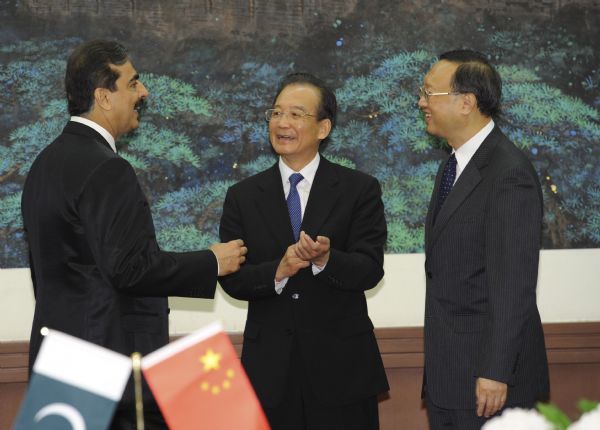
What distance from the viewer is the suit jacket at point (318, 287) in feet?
9.40

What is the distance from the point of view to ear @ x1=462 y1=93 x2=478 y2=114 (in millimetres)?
2748

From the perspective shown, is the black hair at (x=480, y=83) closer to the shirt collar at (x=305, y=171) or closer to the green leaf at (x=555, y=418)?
the shirt collar at (x=305, y=171)

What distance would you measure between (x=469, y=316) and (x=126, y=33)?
214cm

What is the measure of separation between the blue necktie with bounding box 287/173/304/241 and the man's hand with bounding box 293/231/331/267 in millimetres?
269

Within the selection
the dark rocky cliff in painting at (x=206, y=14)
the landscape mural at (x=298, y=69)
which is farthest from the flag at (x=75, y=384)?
the dark rocky cliff in painting at (x=206, y=14)

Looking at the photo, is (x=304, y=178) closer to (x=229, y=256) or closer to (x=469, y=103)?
(x=229, y=256)

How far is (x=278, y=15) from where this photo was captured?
12.7 feet

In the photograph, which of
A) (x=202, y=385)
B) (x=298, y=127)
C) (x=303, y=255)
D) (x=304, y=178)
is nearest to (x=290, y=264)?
(x=303, y=255)

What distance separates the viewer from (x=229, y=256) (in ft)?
8.83

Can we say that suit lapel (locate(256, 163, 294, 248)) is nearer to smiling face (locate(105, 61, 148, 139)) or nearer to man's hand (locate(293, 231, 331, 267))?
man's hand (locate(293, 231, 331, 267))

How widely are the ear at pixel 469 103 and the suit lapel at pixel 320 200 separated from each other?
1.86 feet

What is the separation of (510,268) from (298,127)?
1.00m

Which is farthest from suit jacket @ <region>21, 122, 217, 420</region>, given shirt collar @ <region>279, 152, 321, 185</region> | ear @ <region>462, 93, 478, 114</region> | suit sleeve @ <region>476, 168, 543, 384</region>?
ear @ <region>462, 93, 478, 114</region>

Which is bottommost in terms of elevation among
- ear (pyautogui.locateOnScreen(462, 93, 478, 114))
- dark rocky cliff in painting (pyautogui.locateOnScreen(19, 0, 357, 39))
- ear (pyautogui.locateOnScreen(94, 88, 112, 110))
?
ear (pyautogui.locateOnScreen(462, 93, 478, 114))
